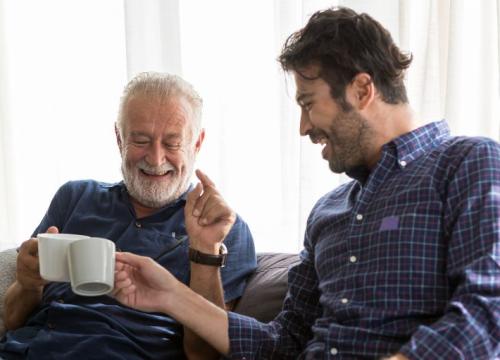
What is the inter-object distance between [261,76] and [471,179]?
1196 mm

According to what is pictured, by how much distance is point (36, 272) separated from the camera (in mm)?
1958

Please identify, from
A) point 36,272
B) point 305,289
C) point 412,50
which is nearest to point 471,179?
point 305,289

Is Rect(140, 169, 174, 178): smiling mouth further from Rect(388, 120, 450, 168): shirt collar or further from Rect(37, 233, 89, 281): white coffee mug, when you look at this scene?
Rect(388, 120, 450, 168): shirt collar

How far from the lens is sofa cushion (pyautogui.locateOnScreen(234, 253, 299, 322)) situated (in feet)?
6.49

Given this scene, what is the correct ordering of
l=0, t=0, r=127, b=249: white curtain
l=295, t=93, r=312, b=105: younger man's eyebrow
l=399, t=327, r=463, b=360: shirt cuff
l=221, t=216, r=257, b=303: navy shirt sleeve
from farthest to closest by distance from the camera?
l=0, t=0, r=127, b=249: white curtain < l=221, t=216, r=257, b=303: navy shirt sleeve < l=295, t=93, r=312, b=105: younger man's eyebrow < l=399, t=327, r=463, b=360: shirt cuff

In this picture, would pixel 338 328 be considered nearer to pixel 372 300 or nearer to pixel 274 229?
pixel 372 300

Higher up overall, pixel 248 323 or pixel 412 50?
pixel 412 50

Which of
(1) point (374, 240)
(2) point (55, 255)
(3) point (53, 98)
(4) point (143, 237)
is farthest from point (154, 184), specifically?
(3) point (53, 98)

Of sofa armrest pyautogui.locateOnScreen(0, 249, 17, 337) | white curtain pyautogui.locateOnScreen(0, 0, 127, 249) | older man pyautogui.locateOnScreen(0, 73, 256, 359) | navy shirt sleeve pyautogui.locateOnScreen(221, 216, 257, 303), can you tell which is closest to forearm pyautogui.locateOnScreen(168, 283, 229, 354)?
older man pyautogui.locateOnScreen(0, 73, 256, 359)

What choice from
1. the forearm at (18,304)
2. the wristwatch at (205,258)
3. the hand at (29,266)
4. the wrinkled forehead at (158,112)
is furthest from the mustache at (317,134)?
the forearm at (18,304)

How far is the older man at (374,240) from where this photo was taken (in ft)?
4.55

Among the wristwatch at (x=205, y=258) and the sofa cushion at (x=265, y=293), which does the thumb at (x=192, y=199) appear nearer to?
the wristwatch at (x=205, y=258)

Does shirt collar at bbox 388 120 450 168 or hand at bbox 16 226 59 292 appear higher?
shirt collar at bbox 388 120 450 168

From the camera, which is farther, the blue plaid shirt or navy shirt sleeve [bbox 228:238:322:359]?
navy shirt sleeve [bbox 228:238:322:359]
